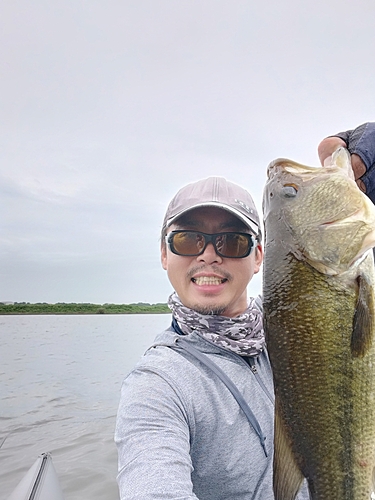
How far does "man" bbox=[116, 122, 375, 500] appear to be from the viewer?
5.94 feet

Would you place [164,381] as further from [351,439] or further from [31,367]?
[31,367]

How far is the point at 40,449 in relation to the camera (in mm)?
9180

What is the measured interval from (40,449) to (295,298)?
9075mm

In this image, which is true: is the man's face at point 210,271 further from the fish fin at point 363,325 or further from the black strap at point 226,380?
the fish fin at point 363,325

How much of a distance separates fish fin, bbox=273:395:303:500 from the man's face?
88cm

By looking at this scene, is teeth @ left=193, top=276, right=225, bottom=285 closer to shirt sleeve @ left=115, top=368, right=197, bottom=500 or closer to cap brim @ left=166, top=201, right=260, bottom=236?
cap brim @ left=166, top=201, right=260, bottom=236

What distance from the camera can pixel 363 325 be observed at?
1659 millimetres

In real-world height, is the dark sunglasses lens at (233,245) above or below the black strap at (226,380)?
above

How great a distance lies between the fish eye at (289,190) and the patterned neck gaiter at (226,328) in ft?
2.89

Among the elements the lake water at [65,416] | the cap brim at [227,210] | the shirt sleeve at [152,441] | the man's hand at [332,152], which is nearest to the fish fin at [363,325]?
the man's hand at [332,152]

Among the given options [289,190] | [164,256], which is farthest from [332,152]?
[164,256]

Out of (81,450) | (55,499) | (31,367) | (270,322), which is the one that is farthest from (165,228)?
(31,367)

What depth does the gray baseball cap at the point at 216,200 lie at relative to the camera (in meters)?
2.49

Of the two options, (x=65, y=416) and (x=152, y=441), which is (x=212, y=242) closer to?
(x=152, y=441)
